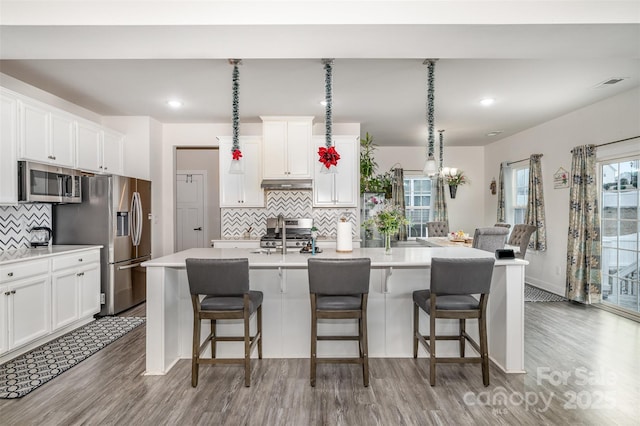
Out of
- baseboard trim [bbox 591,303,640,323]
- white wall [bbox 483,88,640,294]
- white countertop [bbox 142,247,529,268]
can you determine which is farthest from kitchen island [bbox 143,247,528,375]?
white wall [bbox 483,88,640,294]

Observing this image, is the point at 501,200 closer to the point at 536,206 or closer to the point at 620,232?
the point at 536,206

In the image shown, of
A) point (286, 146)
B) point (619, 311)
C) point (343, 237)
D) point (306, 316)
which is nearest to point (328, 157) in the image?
point (343, 237)

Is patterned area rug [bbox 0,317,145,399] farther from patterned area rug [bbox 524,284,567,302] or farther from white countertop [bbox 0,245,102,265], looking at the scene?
patterned area rug [bbox 524,284,567,302]

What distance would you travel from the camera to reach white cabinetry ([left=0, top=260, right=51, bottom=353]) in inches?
113

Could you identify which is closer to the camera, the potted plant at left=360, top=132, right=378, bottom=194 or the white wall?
the white wall

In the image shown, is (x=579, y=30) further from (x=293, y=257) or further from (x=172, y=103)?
(x=172, y=103)

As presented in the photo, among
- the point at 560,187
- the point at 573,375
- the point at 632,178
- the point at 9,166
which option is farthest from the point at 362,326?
the point at 560,187

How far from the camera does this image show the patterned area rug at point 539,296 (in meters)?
4.92

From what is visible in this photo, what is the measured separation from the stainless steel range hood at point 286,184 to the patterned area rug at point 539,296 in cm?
365

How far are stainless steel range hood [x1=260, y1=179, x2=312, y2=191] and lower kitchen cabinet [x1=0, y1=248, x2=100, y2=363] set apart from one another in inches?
90.4

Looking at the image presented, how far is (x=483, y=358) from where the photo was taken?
2.51 meters

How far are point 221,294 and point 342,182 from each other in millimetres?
3256

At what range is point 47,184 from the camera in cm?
363

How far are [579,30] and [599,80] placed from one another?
2015 mm
